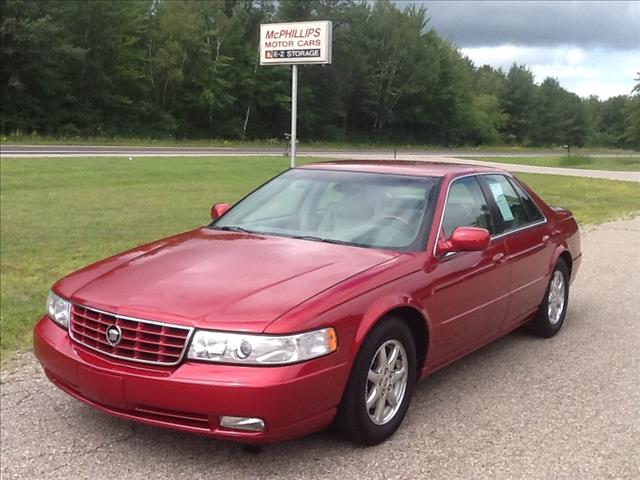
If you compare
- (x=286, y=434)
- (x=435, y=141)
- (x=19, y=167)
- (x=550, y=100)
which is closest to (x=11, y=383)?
(x=286, y=434)

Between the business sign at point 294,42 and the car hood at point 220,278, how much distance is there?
10.3 m

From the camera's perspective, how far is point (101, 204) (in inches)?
597

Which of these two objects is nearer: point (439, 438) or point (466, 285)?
point (439, 438)

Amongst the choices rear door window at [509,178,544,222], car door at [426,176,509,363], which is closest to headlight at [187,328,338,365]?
car door at [426,176,509,363]

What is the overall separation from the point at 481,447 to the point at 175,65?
57.7 metres

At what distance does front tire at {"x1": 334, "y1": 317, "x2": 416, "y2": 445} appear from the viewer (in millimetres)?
3639

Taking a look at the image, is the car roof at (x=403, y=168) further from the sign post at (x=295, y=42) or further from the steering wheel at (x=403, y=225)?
the sign post at (x=295, y=42)

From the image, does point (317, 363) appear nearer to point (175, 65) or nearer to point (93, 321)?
point (93, 321)

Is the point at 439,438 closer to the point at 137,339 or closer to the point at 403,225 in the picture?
the point at 403,225

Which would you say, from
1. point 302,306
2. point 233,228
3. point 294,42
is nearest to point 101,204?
point 294,42

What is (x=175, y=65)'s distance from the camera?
2292 inches

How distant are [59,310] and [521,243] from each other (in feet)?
10.5

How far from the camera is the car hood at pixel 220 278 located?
11.2ft

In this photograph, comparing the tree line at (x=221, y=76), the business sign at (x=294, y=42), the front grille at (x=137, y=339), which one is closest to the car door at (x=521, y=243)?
the front grille at (x=137, y=339)
